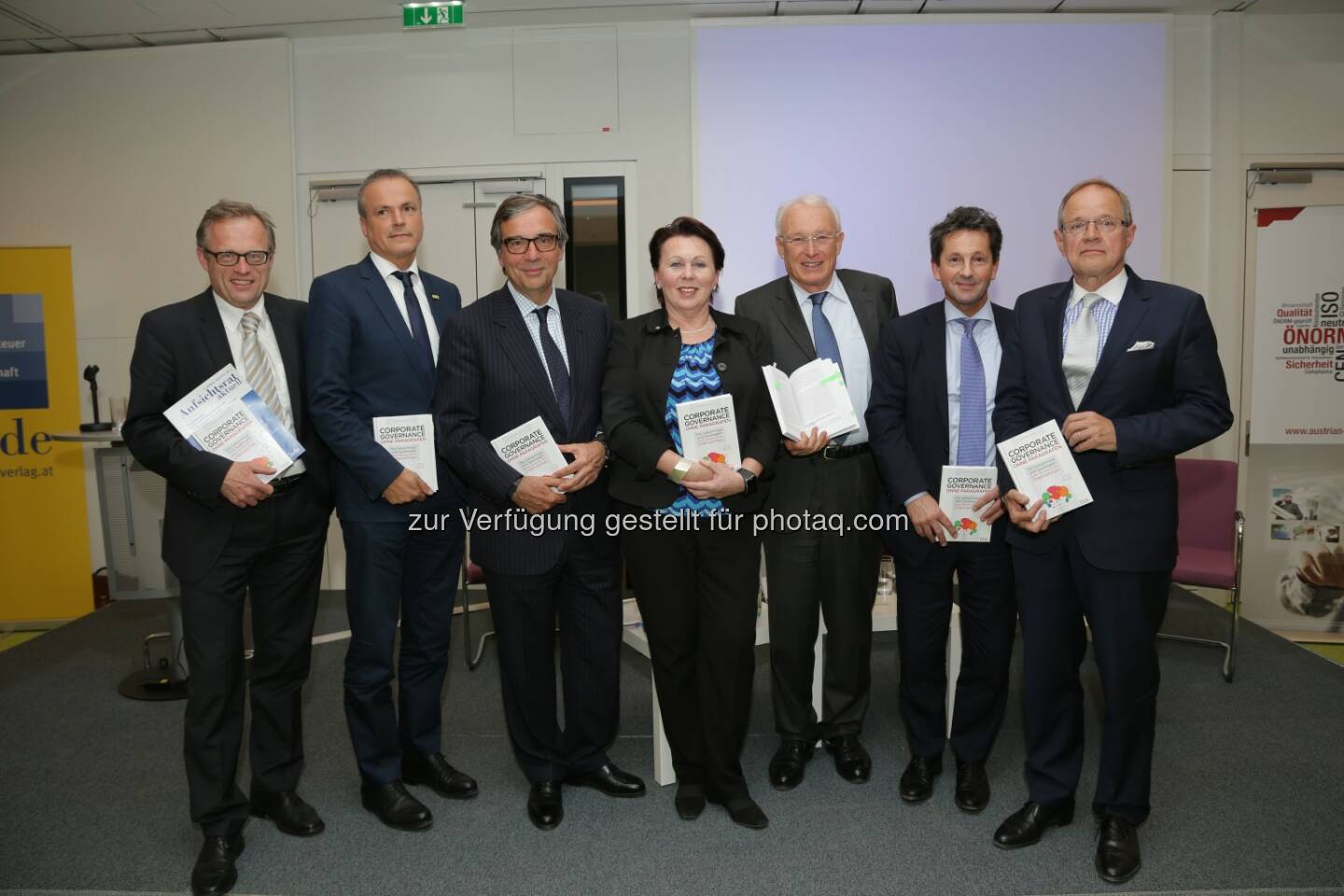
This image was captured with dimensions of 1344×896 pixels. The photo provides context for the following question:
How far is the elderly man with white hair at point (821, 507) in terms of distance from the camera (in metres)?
2.87

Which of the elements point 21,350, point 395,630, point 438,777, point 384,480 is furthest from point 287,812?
point 21,350

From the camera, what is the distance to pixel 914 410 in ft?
9.12

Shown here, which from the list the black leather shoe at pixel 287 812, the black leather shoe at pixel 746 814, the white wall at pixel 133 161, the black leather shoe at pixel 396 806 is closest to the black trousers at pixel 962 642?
the black leather shoe at pixel 746 814

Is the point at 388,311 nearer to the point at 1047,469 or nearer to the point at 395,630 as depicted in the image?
the point at 395,630

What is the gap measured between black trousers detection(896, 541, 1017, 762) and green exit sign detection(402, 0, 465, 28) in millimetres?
3736

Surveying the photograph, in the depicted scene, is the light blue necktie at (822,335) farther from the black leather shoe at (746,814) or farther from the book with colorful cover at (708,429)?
the black leather shoe at (746,814)

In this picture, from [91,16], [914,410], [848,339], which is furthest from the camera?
[91,16]

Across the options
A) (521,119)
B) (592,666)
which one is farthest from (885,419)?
(521,119)

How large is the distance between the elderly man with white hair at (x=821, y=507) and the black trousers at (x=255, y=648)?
149 cm

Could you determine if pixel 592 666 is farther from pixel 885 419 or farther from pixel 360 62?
pixel 360 62

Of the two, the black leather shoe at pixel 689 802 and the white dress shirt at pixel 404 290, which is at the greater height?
the white dress shirt at pixel 404 290

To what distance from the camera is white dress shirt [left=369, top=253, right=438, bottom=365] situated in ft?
8.92

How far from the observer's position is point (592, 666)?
9.20ft

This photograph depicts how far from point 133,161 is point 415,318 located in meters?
3.94
